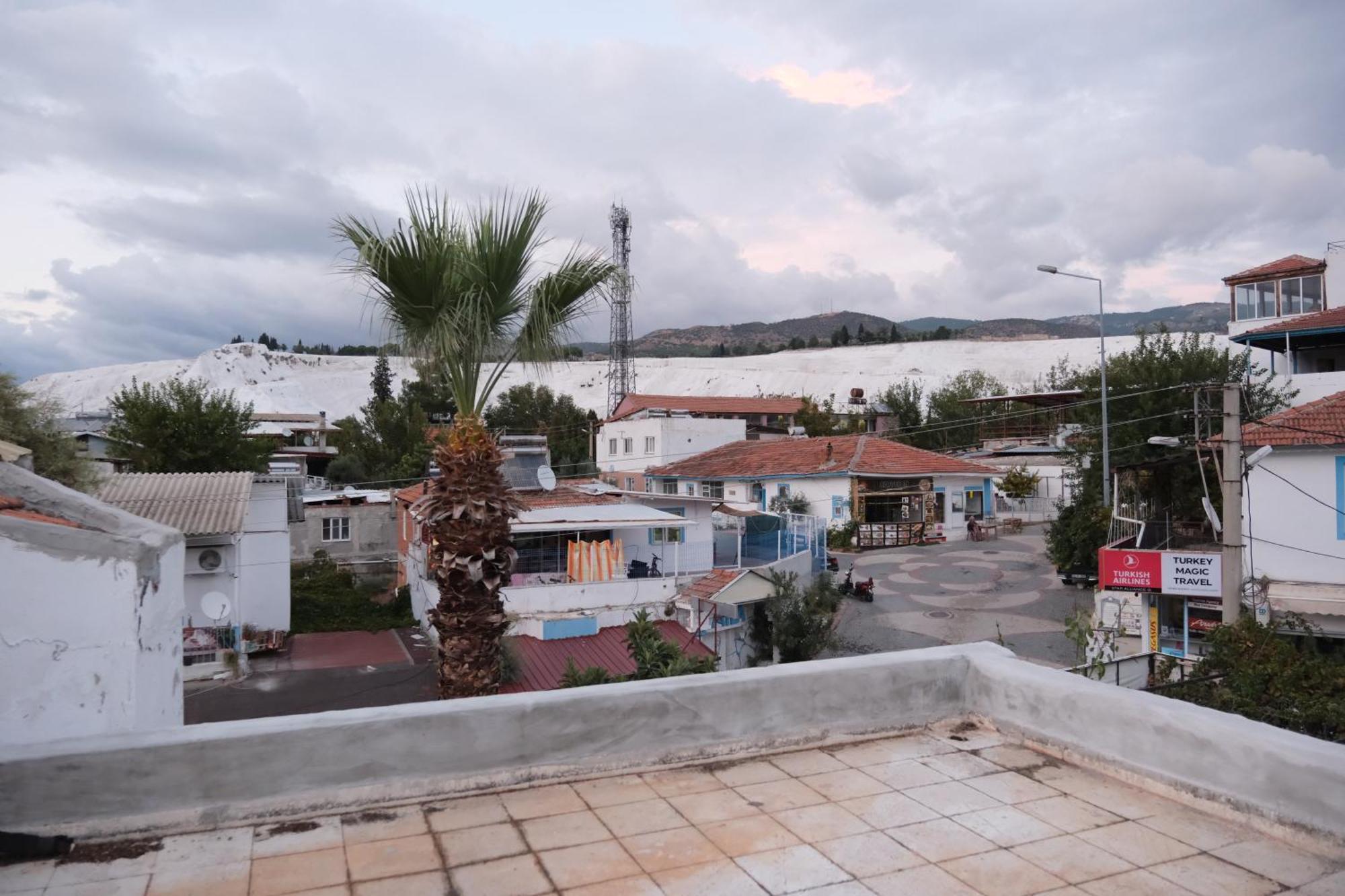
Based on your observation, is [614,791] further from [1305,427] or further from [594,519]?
[1305,427]

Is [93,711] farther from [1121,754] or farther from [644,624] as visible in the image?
[644,624]

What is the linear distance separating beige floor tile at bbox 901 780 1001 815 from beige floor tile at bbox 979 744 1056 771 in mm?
381

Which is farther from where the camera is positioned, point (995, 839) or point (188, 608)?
point (188, 608)

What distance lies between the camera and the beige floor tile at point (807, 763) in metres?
4.02

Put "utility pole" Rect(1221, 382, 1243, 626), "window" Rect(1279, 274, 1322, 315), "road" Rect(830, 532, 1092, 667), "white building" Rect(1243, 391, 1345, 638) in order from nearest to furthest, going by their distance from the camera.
Answer: "utility pole" Rect(1221, 382, 1243, 626), "white building" Rect(1243, 391, 1345, 638), "road" Rect(830, 532, 1092, 667), "window" Rect(1279, 274, 1322, 315)

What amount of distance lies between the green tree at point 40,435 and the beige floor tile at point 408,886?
9480mm

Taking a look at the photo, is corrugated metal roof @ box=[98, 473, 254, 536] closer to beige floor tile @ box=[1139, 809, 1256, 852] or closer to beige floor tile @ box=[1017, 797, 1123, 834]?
beige floor tile @ box=[1017, 797, 1123, 834]

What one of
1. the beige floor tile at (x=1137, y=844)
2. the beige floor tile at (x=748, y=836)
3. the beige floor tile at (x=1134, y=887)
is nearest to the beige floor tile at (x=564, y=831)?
the beige floor tile at (x=748, y=836)

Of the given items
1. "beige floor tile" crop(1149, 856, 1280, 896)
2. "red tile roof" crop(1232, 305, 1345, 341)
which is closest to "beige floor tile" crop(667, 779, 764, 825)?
"beige floor tile" crop(1149, 856, 1280, 896)

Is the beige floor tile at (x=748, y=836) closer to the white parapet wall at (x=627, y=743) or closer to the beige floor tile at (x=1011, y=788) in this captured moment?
the white parapet wall at (x=627, y=743)

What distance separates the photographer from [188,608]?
779 inches

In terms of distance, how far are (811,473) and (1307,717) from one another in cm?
2776

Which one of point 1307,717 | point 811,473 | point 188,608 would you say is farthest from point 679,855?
point 811,473

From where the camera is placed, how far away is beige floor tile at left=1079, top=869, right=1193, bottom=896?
2904 millimetres
